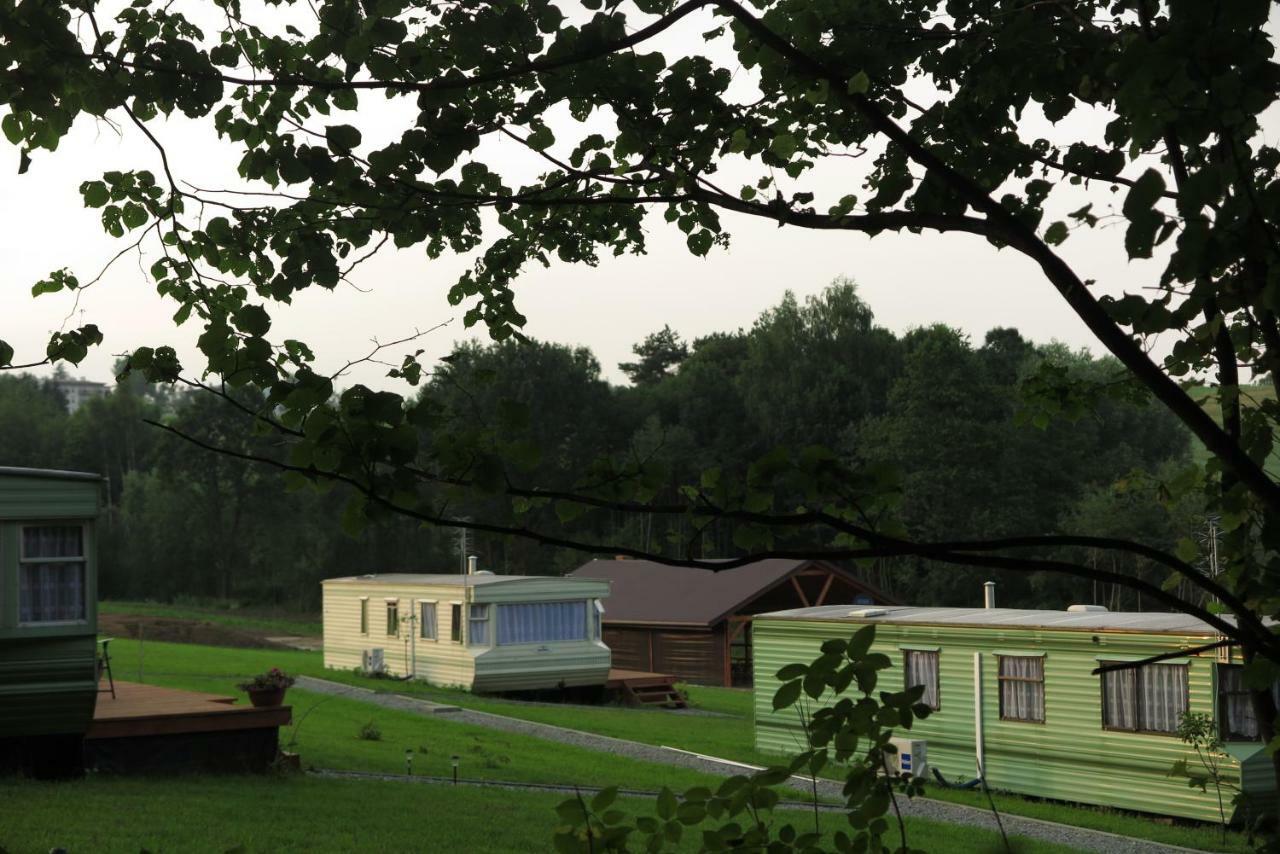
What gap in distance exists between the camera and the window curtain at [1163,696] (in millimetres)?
15211

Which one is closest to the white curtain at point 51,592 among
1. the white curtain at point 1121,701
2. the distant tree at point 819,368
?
the white curtain at point 1121,701

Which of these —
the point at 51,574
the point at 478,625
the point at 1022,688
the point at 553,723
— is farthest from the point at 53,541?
the point at 478,625

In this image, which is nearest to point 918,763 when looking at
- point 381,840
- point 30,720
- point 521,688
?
point 381,840

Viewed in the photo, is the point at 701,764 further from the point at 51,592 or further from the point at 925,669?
the point at 51,592

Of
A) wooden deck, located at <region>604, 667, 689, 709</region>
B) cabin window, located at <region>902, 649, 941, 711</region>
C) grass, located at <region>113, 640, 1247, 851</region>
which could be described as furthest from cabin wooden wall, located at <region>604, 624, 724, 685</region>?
cabin window, located at <region>902, 649, 941, 711</region>

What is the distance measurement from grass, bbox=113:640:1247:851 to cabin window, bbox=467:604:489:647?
1.04m

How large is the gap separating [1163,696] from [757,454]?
40.4 m

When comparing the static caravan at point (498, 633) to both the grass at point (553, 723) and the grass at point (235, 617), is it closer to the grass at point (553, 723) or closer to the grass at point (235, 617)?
the grass at point (553, 723)

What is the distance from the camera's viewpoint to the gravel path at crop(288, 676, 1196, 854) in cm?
1371

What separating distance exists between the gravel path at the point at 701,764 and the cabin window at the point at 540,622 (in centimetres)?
268

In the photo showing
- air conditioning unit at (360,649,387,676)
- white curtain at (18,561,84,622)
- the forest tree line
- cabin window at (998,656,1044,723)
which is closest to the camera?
white curtain at (18,561,84,622)

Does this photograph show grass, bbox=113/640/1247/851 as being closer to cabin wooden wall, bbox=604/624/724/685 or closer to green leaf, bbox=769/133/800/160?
cabin wooden wall, bbox=604/624/724/685

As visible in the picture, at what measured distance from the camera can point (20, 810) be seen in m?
10.8

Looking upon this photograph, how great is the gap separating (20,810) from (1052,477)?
1778 inches
